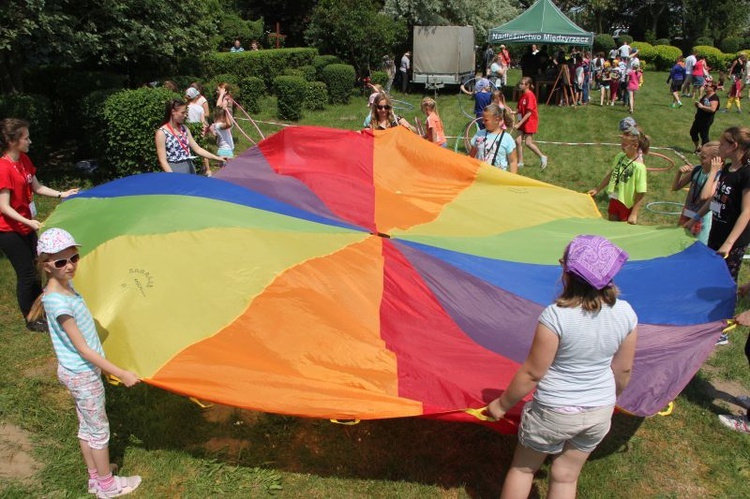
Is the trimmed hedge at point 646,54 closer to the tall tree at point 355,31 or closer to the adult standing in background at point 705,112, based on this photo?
the tall tree at point 355,31

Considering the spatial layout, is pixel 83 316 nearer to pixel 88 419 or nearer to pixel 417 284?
pixel 88 419

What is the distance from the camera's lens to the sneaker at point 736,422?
4406 millimetres

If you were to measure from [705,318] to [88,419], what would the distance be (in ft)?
13.0

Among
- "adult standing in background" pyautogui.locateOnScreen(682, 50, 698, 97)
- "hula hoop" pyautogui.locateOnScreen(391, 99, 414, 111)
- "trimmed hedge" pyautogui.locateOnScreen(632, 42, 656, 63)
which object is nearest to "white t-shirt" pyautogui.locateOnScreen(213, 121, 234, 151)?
"hula hoop" pyautogui.locateOnScreen(391, 99, 414, 111)

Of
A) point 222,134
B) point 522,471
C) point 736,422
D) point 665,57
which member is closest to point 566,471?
point 522,471

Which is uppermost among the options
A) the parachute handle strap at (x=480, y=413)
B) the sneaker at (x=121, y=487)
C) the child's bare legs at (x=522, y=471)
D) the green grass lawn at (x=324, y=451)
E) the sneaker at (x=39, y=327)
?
the parachute handle strap at (x=480, y=413)

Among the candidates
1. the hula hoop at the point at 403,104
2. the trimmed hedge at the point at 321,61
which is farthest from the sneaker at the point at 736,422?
the trimmed hedge at the point at 321,61

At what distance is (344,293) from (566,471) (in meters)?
1.74

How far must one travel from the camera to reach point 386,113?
721 cm

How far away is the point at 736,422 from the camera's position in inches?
175

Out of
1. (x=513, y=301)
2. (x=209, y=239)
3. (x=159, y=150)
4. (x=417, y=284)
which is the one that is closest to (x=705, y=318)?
(x=513, y=301)

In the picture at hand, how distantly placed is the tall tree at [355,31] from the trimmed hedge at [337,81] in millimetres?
3684

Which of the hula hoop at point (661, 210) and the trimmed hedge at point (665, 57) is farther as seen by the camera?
the trimmed hedge at point (665, 57)

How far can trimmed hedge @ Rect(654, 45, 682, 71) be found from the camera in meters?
29.9
